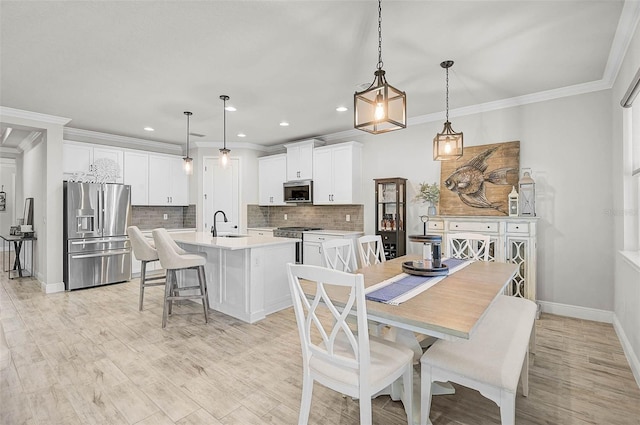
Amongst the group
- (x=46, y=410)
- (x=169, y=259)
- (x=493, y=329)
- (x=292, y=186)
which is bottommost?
(x=46, y=410)

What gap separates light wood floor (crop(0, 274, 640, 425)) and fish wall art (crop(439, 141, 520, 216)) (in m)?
1.48

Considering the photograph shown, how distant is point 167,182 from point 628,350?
7.00 m

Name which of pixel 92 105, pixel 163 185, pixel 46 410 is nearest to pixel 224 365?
pixel 46 410

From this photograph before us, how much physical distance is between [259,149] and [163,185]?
2062mm

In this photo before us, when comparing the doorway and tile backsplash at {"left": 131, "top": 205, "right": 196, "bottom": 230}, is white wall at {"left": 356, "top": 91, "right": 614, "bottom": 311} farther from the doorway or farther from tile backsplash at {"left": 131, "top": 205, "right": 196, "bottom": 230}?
tile backsplash at {"left": 131, "top": 205, "right": 196, "bottom": 230}

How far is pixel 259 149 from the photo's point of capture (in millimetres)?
6812

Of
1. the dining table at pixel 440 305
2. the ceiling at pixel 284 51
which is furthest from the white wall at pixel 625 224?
the dining table at pixel 440 305

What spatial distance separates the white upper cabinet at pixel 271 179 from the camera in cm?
635

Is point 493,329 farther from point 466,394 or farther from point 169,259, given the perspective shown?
point 169,259

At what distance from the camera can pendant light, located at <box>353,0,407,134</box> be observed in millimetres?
1770

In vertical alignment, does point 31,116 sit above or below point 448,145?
above

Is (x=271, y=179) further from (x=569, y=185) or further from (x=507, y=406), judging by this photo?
(x=507, y=406)

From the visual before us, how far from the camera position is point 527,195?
385 centimetres

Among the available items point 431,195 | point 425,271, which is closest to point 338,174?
point 431,195
